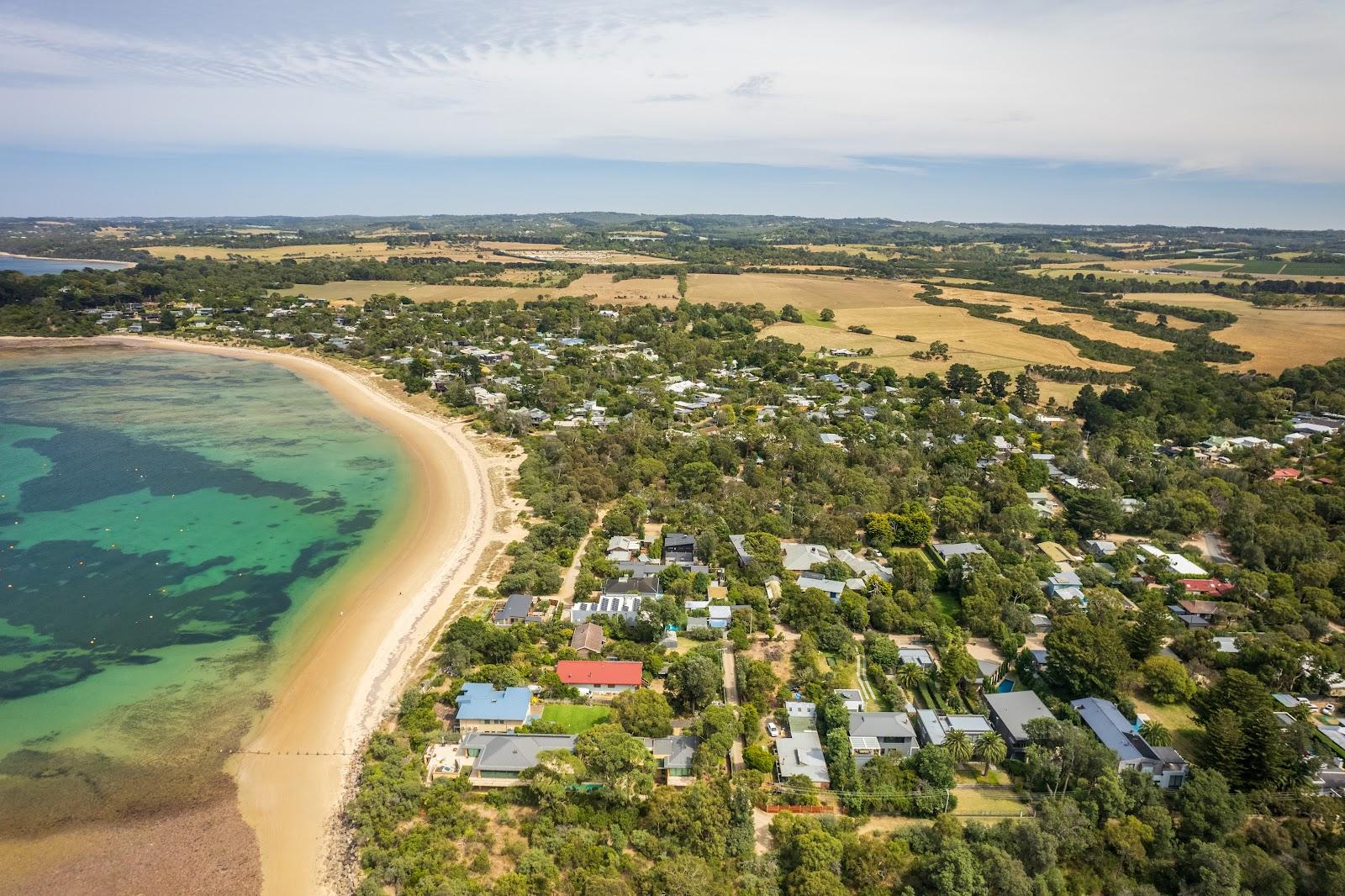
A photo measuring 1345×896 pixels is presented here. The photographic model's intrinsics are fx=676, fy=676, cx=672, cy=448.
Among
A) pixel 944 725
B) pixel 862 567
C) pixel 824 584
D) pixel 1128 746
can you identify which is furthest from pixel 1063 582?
pixel 944 725

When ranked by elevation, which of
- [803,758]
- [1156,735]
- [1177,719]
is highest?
[1156,735]

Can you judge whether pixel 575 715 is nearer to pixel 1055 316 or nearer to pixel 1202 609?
pixel 1202 609

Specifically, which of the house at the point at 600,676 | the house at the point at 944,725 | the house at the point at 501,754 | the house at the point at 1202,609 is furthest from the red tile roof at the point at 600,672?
the house at the point at 1202,609

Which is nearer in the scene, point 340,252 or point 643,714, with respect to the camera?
point 643,714

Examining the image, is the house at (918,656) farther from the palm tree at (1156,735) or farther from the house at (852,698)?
the palm tree at (1156,735)

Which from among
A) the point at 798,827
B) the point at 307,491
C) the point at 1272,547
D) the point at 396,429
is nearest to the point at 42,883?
the point at 798,827
